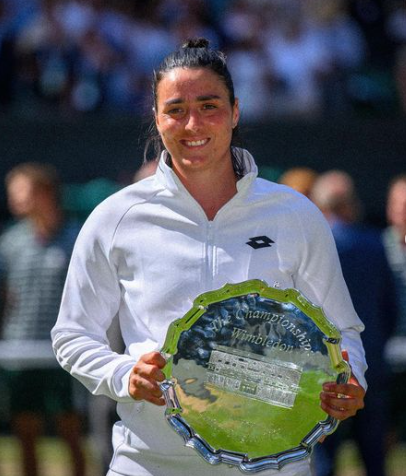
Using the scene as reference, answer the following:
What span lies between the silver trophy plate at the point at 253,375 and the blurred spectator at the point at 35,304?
378cm

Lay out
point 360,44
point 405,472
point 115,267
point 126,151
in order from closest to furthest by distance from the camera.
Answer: point 115,267 < point 405,472 < point 126,151 < point 360,44

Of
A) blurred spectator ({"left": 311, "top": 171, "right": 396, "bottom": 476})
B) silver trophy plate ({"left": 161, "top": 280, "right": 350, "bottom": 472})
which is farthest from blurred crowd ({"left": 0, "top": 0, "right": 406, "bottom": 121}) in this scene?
silver trophy plate ({"left": 161, "top": 280, "right": 350, "bottom": 472})

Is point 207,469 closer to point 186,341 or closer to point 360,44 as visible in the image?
point 186,341

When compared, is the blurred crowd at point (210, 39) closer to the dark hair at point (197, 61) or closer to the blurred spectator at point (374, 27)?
the blurred spectator at point (374, 27)

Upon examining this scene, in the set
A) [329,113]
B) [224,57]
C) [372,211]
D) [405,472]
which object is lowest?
[405,472]

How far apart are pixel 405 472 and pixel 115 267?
5061mm

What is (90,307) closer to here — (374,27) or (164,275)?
(164,275)

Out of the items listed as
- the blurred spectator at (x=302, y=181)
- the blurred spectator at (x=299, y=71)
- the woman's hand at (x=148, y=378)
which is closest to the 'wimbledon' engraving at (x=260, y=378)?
the woman's hand at (x=148, y=378)

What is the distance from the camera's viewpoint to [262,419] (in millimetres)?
2928

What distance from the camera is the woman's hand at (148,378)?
2.84 m

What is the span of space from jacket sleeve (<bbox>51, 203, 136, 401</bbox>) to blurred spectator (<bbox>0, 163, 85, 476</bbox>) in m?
3.58

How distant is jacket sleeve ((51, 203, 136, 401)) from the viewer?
9.96 feet

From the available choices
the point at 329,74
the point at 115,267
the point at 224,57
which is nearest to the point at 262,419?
the point at 115,267

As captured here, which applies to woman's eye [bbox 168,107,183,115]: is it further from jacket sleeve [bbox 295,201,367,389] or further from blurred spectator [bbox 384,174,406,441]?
blurred spectator [bbox 384,174,406,441]
